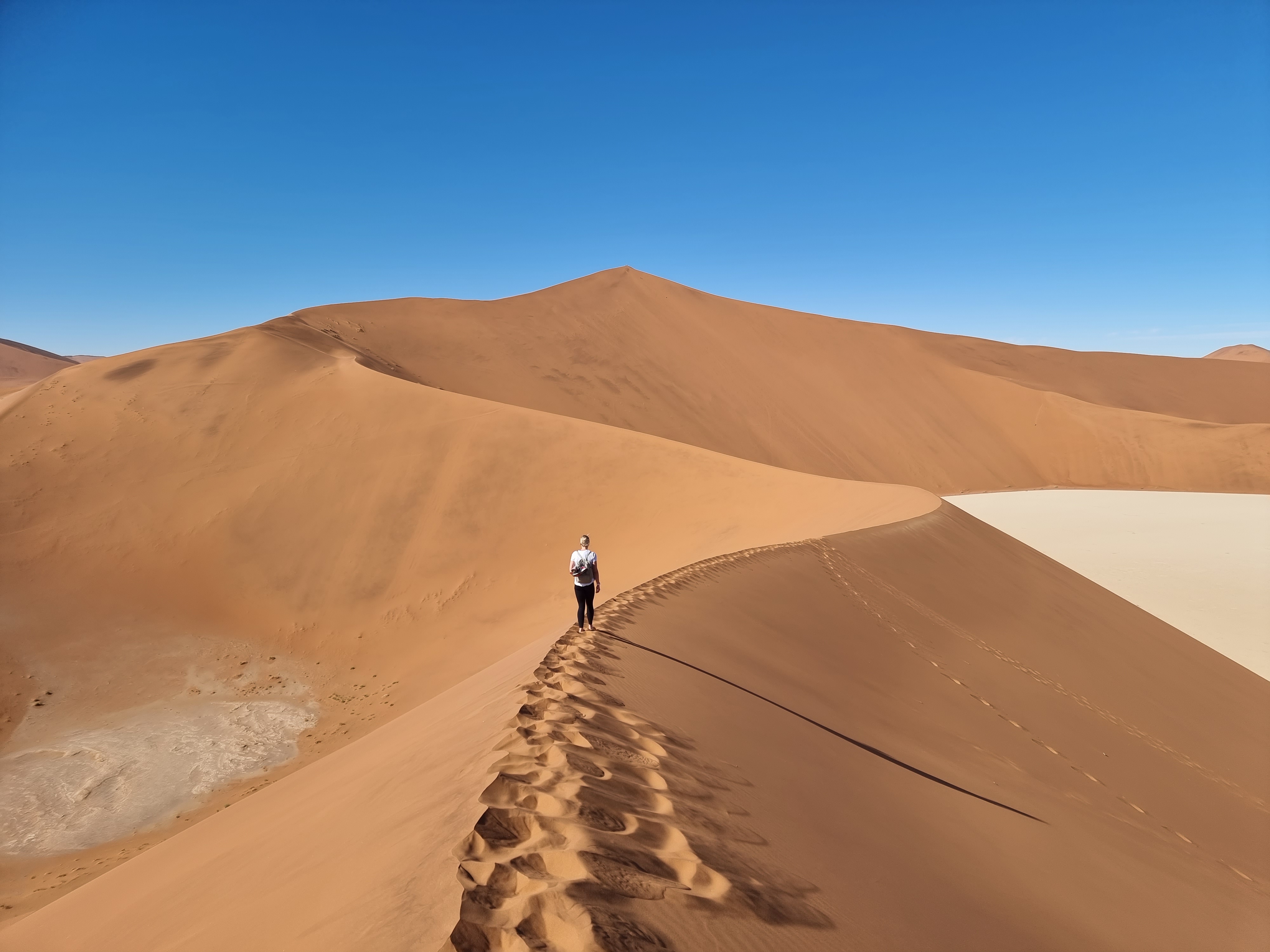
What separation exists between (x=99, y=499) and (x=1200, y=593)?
27.3 metres

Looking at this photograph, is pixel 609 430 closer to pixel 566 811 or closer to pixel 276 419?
pixel 276 419

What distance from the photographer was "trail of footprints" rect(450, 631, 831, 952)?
2367mm

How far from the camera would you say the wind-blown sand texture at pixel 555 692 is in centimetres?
308

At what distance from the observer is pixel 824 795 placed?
14.1ft

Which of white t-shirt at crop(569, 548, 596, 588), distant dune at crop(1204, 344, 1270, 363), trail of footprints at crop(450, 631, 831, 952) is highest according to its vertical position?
distant dune at crop(1204, 344, 1270, 363)

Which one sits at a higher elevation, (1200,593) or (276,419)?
(276,419)

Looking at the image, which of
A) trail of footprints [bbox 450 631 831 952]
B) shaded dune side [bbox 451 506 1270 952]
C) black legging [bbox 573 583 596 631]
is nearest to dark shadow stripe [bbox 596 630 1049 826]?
shaded dune side [bbox 451 506 1270 952]

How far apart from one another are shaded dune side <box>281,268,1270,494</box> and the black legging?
24.9 m

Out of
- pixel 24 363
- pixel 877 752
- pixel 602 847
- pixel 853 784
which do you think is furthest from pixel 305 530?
pixel 24 363

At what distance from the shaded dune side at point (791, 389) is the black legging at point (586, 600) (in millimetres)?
24925

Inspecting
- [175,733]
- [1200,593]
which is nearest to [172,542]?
[175,733]

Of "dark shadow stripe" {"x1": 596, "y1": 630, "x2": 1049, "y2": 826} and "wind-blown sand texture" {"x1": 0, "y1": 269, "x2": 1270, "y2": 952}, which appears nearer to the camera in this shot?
"wind-blown sand texture" {"x1": 0, "y1": 269, "x2": 1270, "y2": 952}

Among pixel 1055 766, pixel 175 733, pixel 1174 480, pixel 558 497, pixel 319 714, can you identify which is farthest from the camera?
pixel 1174 480

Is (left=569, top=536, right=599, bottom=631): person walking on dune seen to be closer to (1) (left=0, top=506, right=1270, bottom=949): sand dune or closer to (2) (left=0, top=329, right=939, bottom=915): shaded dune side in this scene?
(1) (left=0, top=506, right=1270, bottom=949): sand dune
